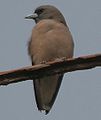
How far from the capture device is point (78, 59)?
1.58 metres

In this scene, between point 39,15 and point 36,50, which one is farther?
point 39,15

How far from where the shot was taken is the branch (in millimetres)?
1532

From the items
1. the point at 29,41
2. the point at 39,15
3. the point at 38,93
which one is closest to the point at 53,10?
the point at 39,15

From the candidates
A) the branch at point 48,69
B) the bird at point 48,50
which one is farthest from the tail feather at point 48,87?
the branch at point 48,69

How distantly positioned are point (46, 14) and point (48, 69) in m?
4.32

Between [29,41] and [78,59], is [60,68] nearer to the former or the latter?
[78,59]

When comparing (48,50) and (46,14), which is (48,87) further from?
(46,14)

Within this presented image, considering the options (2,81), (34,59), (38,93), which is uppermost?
(2,81)

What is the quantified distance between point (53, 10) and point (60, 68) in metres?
4.35

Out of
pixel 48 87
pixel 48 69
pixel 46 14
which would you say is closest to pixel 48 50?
pixel 48 87

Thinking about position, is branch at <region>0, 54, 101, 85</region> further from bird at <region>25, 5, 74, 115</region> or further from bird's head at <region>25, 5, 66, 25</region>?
bird's head at <region>25, 5, 66, 25</region>

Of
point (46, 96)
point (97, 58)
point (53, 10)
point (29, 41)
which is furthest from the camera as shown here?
point (53, 10)

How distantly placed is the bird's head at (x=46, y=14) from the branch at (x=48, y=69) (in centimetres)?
393

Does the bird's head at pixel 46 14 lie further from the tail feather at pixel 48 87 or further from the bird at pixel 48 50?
the tail feather at pixel 48 87
